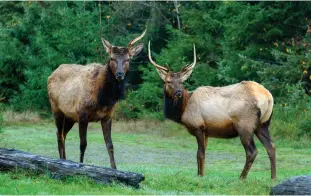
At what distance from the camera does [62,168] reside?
436 inches

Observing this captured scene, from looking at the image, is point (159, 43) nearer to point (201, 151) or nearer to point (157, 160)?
point (157, 160)

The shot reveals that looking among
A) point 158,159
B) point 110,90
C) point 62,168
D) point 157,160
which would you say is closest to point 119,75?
point 110,90

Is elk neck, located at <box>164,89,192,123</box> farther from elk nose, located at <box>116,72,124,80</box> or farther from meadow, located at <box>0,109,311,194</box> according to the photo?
elk nose, located at <box>116,72,124,80</box>

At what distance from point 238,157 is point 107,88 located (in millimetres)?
6438

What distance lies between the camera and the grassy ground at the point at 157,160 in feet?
35.3

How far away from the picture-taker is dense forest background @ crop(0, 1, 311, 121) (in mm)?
25297

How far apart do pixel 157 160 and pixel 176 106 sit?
439 centimetres

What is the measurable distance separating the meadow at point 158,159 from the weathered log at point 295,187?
3.23 feet

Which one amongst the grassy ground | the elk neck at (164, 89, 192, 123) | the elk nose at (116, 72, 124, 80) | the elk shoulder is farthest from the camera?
the elk neck at (164, 89, 192, 123)

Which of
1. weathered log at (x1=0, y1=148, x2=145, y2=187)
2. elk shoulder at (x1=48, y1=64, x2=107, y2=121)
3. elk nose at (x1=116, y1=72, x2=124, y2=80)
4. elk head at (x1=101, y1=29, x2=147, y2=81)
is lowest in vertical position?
weathered log at (x1=0, y1=148, x2=145, y2=187)

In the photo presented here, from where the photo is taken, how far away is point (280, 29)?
1028 inches

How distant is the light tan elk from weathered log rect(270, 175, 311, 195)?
9.37 ft

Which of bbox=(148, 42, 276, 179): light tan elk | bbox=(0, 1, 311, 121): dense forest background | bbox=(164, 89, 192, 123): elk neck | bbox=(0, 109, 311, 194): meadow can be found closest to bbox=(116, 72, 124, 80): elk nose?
bbox=(148, 42, 276, 179): light tan elk

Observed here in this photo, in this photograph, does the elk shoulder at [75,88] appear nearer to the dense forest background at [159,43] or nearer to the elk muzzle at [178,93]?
the elk muzzle at [178,93]
